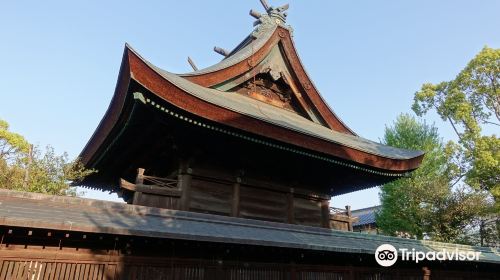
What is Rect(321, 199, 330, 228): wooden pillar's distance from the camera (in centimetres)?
1167

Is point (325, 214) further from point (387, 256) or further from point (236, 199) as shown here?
point (236, 199)

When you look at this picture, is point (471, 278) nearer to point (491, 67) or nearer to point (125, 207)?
point (125, 207)

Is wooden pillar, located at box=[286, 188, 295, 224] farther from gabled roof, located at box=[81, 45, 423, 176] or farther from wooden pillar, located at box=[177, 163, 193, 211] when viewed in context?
wooden pillar, located at box=[177, 163, 193, 211]

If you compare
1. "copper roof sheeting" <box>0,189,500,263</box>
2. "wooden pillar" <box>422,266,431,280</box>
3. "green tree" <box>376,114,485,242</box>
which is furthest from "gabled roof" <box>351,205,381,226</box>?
"copper roof sheeting" <box>0,189,500,263</box>

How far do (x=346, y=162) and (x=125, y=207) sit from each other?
6.23 meters

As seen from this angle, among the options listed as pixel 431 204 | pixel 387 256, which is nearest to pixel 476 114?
pixel 431 204

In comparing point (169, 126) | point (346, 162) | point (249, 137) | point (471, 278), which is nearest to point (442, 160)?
point (471, 278)

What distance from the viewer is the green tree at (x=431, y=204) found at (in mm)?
21828

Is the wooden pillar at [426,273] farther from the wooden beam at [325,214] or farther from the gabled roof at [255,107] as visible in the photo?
the wooden beam at [325,214]

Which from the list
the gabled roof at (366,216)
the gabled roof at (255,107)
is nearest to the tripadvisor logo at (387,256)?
the gabled roof at (255,107)

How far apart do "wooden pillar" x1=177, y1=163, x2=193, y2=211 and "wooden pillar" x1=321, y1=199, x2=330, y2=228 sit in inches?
187

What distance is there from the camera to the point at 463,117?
70.9ft

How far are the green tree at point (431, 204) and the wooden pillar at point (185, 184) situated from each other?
1620 centimetres

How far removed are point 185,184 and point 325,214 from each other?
4.97m
